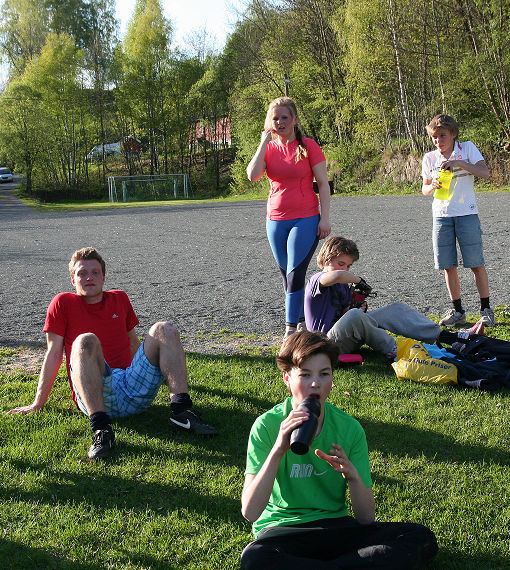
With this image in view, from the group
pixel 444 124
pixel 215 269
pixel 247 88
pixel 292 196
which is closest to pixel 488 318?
pixel 444 124

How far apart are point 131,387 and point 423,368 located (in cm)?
216

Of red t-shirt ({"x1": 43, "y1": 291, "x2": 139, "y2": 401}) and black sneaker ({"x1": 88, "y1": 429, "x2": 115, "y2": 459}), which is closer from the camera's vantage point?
black sneaker ({"x1": 88, "y1": 429, "x2": 115, "y2": 459})

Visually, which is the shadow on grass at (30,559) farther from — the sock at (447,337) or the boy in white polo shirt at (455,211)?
the boy in white polo shirt at (455,211)

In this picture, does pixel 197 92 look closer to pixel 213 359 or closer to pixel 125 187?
pixel 125 187

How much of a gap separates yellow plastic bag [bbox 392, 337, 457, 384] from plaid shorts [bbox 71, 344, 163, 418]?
1881 millimetres

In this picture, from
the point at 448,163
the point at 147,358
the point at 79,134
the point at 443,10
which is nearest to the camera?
the point at 147,358

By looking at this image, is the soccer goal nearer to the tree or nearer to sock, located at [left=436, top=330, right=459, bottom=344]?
the tree

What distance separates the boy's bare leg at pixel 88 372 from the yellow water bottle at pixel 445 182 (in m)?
4.00

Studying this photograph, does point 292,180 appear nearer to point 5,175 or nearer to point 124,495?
point 124,495

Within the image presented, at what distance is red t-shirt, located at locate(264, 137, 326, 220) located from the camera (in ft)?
18.6

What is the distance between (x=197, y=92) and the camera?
49875mm

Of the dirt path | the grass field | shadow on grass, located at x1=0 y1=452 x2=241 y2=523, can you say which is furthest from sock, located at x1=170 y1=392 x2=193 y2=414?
the dirt path

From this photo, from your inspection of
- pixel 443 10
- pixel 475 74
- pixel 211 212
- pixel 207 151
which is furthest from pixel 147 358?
pixel 207 151

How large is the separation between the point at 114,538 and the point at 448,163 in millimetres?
4809
